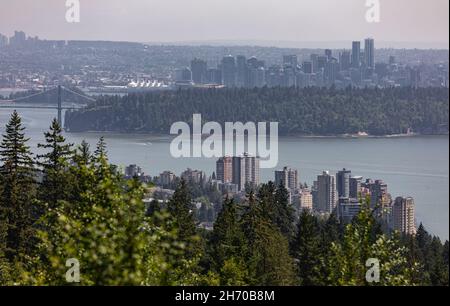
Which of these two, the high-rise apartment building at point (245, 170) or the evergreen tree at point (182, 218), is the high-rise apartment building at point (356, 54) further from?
the evergreen tree at point (182, 218)

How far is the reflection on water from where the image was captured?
826 inches

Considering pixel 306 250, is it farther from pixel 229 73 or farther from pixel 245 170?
pixel 229 73

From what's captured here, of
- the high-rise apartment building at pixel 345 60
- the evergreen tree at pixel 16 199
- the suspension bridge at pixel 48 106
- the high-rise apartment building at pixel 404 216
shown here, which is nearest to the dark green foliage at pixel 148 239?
the evergreen tree at pixel 16 199

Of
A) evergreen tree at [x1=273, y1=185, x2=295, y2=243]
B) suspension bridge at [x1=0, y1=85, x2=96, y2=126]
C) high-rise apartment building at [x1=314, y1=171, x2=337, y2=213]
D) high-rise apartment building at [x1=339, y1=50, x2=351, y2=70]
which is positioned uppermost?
high-rise apartment building at [x1=339, y1=50, x2=351, y2=70]

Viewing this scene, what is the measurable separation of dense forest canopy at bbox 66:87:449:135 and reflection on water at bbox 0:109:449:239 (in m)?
0.79

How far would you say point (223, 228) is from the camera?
28.6ft

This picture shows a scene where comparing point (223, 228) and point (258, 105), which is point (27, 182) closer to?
point (223, 228)

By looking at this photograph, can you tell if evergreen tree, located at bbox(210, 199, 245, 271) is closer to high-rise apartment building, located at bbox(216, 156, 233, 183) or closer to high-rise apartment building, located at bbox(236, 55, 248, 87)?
high-rise apartment building, located at bbox(216, 156, 233, 183)

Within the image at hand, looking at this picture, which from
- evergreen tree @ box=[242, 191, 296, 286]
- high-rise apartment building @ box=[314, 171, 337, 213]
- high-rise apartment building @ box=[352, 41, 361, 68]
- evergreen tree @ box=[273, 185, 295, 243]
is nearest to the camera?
evergreen tree @ box=[242, 191, 296, 286]

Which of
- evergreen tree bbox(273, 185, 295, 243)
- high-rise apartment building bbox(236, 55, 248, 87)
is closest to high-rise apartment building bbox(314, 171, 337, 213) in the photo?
evergreen tree bbox(273, 185, 295, 243)

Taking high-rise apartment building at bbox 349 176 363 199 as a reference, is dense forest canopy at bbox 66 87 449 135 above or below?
above

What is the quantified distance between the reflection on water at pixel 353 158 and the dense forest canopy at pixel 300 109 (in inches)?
31.3

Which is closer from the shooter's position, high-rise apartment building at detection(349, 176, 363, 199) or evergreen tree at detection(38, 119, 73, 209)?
evergreen tree at detection(38, 119, 73, 209)

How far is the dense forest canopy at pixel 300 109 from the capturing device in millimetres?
30830
